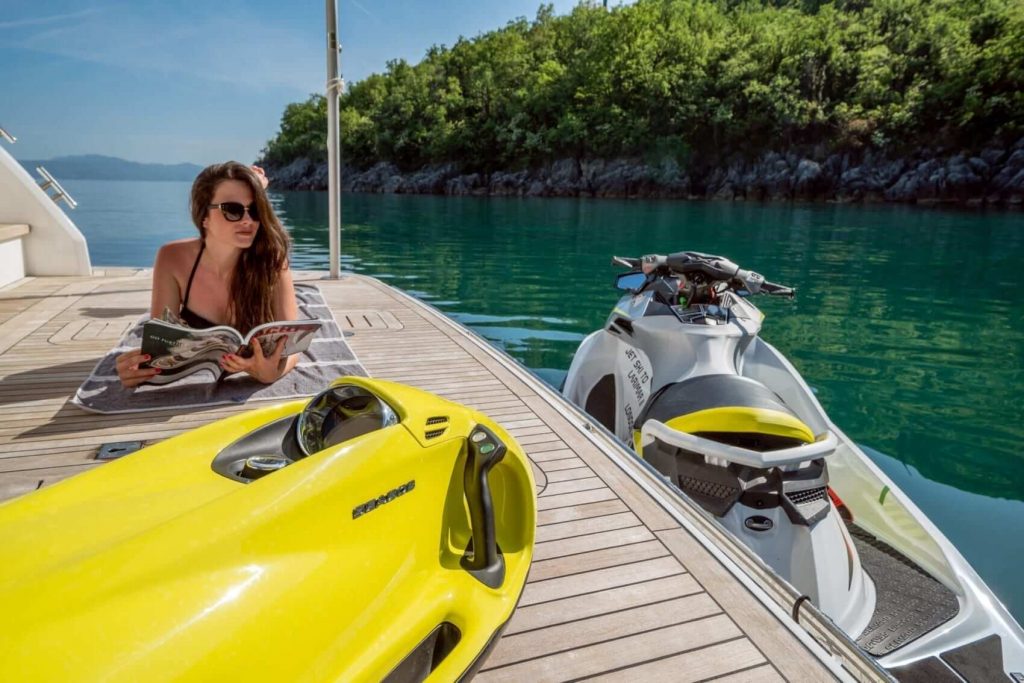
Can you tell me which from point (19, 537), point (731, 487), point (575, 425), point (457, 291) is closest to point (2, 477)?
point (19, 537)

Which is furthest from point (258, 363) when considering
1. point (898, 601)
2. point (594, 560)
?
point (898, 601)

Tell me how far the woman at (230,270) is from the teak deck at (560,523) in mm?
307

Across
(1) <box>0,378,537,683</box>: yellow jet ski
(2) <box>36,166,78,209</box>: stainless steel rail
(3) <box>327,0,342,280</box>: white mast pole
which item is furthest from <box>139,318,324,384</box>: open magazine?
(2) <box>36,166,78,209</box>: stainless steel rail

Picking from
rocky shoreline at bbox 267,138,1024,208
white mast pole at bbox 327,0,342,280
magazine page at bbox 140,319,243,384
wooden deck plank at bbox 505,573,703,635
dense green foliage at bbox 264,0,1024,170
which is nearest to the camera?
wooden deck plank at bbox 505,573,703,635

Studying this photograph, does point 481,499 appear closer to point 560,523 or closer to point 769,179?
point 560,523

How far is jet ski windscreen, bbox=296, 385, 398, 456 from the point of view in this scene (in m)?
1.29

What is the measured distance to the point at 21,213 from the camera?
5.93m

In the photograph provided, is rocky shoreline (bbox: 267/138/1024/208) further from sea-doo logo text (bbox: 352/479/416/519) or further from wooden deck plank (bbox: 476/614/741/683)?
sea-doo logo text (bbox: 352/479/416/519)

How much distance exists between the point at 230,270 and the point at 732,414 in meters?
2.58

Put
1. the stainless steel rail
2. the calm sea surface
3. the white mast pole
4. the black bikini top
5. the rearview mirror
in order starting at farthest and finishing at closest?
the stainless steel rail → the white mast pole → the calm sea surface → the rearview mirror → the black bikini top

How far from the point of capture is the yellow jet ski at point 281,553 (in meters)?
0.78

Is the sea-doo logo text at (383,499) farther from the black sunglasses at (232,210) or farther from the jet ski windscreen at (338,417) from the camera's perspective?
the black sunglasses at (232,210)

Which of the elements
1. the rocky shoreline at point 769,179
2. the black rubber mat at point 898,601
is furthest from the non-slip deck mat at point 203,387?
the rocky shoreline at point 769,179

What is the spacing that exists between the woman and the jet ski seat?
Result: 1959mm
